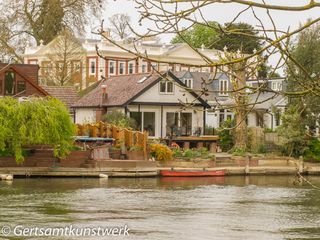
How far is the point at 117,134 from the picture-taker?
4594 cm

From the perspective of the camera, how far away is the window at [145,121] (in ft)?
176

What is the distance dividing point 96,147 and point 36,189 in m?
8.51

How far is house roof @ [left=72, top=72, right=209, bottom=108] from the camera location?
174 ft

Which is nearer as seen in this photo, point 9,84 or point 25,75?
point 9,84

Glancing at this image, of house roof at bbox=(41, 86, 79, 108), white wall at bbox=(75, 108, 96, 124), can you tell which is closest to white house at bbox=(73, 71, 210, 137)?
white wall at bbox=(75, 108, 96, 124)

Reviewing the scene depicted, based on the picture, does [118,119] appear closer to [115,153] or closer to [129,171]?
[115,153]

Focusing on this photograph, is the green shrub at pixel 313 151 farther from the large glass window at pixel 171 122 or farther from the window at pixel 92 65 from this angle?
the window at pixel 92 65

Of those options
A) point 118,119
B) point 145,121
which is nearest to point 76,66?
point 145,121

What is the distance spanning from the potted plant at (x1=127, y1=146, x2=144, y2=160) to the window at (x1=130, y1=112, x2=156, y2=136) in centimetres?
832

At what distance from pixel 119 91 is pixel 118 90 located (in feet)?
1.19

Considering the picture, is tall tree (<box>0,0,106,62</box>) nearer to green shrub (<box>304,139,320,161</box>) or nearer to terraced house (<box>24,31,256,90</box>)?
terraced house (<box>24,31,256,90</box>)

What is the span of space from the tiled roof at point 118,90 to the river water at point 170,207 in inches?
466

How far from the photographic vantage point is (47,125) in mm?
40562

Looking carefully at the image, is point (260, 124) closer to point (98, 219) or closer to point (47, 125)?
point (47, 125)
